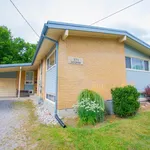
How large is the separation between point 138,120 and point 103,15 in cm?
670

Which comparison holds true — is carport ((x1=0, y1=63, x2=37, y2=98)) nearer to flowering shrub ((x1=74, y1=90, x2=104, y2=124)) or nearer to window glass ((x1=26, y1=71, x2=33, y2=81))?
window glass ((x1=26, y1=71, x2=33, y2=81))

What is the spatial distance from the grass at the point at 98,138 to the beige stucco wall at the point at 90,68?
197cm

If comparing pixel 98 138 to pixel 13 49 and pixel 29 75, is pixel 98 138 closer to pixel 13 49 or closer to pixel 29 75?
pixel 29 75

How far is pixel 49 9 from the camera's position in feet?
29.1

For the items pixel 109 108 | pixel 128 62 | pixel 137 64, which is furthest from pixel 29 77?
pixel 109 108

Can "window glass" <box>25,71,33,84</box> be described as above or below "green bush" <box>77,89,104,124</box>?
above

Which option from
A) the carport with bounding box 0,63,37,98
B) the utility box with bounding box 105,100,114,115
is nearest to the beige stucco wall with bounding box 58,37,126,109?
the utility box with bounding box 105,100,114,115

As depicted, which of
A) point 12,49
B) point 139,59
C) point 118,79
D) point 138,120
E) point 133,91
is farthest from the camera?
point 12,49

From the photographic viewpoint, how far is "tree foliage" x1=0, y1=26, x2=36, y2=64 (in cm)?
2496

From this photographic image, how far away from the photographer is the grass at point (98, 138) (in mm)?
3324

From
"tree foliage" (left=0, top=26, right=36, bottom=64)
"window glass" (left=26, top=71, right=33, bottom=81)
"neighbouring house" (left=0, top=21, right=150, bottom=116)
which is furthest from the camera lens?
"tree foliage" (left=0, top=26, right=36, bottom=64)

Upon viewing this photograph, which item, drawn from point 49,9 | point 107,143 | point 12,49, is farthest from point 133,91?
point 12,49

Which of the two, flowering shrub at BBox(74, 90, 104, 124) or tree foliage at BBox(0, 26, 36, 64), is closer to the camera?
flowering shrub at BBox(74, 90, 104, 124)

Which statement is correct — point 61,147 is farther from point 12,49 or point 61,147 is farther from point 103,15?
point 12,49
